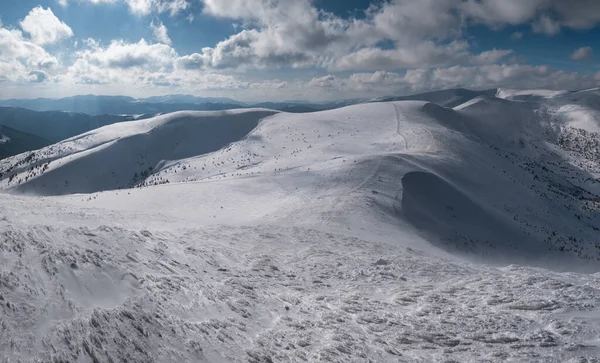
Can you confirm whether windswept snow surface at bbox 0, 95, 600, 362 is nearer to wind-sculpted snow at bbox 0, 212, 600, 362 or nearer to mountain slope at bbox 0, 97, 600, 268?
wind-sculpted snow at bbox 0, 212, 600, 362

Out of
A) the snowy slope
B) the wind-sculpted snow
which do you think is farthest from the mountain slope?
the wind-sculpted snow

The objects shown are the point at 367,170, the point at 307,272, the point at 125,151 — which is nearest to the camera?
the point at 307,272

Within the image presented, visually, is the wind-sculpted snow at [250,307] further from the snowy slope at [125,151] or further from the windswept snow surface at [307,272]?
the snowy slope at [125,151]

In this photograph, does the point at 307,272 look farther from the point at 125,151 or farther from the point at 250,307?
the point at 125,151

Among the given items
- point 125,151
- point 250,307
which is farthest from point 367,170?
point 125,151

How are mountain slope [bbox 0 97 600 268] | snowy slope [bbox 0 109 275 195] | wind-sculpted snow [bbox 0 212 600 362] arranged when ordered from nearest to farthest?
wind-sculpted snow [bbox 0 212 600 362], mountain slope [bbox 0 97 600 268], snowy slope [bbox 0 109 275 195]

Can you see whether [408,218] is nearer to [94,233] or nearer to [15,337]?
[94,233]

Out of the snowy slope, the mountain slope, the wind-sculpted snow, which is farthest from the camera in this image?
the snowy slope

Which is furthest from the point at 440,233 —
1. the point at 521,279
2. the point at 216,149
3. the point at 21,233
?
the point at 216,149

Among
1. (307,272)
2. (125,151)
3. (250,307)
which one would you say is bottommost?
(307,272)

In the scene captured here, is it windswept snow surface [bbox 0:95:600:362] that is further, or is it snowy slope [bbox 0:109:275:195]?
snowy slope [bbox 0:109:275:195]
